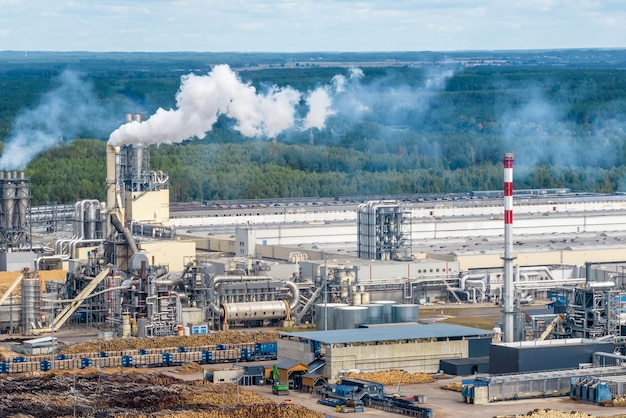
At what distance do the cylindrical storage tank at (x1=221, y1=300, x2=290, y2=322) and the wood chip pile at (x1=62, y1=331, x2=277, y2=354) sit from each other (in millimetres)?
1994

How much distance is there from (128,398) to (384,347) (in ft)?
35.0

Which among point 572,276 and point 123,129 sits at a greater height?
point 123,129

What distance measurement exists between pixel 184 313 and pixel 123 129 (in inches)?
603

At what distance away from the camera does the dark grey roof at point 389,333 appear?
5738 cm

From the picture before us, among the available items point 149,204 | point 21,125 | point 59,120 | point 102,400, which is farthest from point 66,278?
point 59,120

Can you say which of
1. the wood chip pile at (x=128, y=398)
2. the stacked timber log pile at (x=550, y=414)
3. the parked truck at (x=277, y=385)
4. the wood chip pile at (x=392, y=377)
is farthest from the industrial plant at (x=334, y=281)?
the wood chip pile at (x=128, y=398)

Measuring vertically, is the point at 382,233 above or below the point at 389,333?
above

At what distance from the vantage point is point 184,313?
67.2 meters

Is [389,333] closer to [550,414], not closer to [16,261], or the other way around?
[550,414]

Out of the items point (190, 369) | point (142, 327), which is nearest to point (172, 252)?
point (142, 327)

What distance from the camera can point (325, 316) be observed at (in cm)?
6475

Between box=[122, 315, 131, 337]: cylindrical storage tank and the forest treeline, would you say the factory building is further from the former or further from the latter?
the forest treeline

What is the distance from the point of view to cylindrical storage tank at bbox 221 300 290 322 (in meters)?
67.9

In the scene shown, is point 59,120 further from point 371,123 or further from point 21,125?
point 371,123
